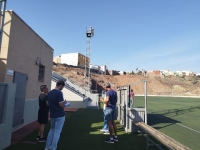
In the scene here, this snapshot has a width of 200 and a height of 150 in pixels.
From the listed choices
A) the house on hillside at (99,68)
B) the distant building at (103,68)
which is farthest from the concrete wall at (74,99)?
the distant building at (103,68)

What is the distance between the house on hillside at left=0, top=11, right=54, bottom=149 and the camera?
599 cm

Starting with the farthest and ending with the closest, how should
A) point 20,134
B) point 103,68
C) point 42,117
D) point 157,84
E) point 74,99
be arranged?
point 157,84
point 103,68
point 74,99
point 20,134
point 42,117

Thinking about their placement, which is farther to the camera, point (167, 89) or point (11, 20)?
point (167, 89)

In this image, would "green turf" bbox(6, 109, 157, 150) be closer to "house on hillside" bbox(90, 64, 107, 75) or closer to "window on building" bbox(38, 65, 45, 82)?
"window on building" bbox(38, 65, 45, 82)

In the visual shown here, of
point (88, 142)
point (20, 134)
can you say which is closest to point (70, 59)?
point (20, 134)

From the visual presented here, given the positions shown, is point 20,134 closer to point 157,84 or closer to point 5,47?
point 5,47

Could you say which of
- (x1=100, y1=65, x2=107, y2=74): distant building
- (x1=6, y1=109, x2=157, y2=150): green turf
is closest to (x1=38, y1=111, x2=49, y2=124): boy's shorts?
(x1=6, y1=109, x2=157, y2=150): green turf

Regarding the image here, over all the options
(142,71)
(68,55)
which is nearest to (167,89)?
(142,71)

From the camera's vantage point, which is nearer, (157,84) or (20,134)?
(20,134)

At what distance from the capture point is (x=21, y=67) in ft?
23.9

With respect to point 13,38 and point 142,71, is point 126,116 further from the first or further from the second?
point 142,71

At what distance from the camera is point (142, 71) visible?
93.7 m

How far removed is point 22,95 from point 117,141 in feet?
14.3

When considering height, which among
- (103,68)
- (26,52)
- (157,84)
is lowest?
(26,52)
